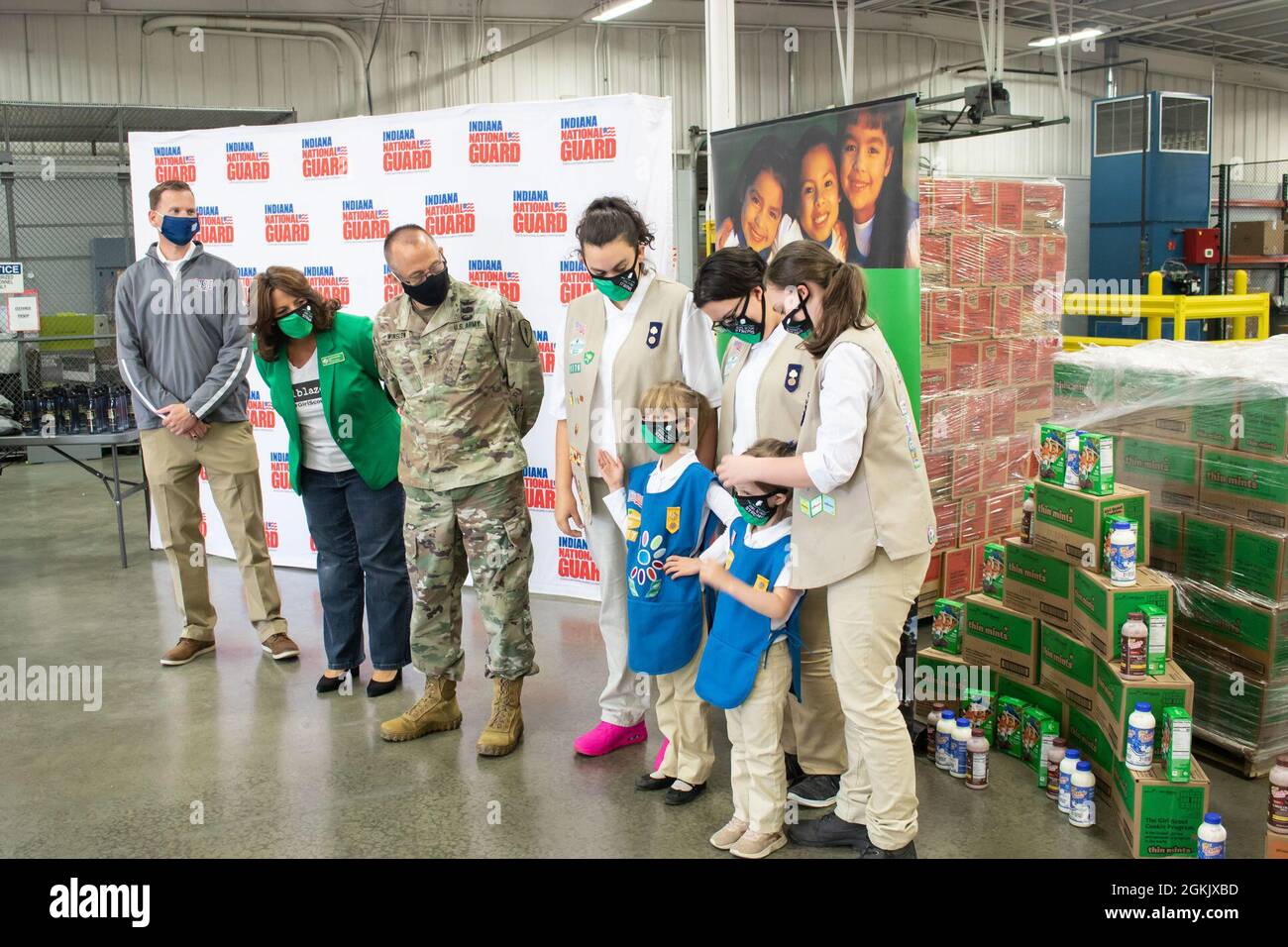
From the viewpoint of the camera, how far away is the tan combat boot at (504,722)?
3.67 metres

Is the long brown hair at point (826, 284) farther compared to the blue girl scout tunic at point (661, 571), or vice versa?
the blue girl scout tunic at point (661, 571)

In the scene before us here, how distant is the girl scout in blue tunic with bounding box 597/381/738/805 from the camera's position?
3064mm

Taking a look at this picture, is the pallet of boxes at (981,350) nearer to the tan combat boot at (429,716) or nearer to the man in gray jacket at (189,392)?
the tan combat boot at (429,716)

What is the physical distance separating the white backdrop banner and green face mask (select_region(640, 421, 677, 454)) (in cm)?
199

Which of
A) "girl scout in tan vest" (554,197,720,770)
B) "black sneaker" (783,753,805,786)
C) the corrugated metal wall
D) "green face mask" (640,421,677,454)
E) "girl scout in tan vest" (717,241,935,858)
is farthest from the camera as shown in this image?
the corrugated metal wall

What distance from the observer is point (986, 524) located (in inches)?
205

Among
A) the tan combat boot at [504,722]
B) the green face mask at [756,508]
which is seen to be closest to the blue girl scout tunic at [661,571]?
the green face mask at [756,508]

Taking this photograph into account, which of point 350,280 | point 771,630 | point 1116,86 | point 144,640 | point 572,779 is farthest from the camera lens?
point 1116,86

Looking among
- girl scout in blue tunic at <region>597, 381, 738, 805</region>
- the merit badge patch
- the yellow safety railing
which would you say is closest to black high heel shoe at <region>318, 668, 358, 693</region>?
girl scout in blue tunic at <region>597, 381, 738, 805</region>

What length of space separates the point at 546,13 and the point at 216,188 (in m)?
7.75

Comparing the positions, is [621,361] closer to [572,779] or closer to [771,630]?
[771,630]

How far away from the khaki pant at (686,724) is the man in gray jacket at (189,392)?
2.10 metres

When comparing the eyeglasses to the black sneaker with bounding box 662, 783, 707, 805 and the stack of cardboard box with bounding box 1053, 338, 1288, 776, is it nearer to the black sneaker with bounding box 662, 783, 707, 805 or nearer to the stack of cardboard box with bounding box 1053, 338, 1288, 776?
the black sneaker with bounding box 662, 783, 707, 805

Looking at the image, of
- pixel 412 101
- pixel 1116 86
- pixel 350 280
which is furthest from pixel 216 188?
pixel 1116 86
